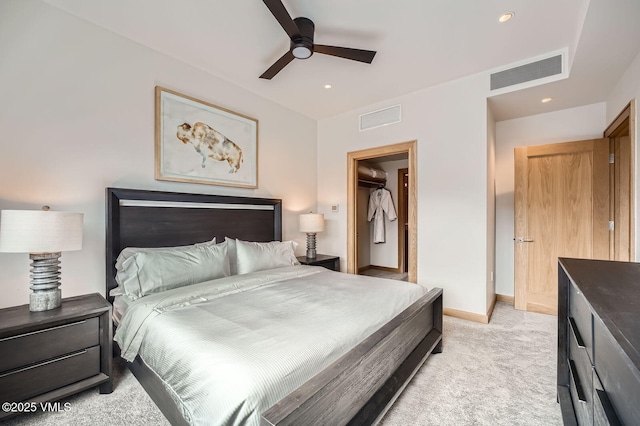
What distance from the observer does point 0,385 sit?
152cm

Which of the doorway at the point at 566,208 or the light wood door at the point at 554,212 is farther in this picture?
the light wood door at the point at 554,212

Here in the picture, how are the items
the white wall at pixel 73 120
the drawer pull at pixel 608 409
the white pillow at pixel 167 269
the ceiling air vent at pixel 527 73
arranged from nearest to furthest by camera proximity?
the drawer pull at pixel 608 409, the white wall at pixel 73 120, the white pillow at pixel 167 269, the ceiling air vent at pixel 527 73

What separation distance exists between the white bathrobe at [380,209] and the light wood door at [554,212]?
2.39 metres

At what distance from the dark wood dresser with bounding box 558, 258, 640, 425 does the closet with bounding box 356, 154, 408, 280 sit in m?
3.83

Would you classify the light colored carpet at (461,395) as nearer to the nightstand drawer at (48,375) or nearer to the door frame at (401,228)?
A: the nightstand drawer at (48,375)

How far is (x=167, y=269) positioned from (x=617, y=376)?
255 cm

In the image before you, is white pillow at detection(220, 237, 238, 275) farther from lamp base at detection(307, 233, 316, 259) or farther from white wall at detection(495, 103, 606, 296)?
white wall at detection(495, 103, 606, 296)

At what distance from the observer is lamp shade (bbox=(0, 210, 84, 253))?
1.66 m

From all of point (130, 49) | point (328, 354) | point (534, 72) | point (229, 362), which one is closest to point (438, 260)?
point (534, 72)

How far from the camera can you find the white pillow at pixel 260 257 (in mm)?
2836

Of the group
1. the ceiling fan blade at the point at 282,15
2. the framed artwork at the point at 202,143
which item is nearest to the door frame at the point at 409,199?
the framed artwork at the point at 202,143

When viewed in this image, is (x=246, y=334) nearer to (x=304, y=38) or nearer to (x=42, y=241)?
(x=42, y=241)

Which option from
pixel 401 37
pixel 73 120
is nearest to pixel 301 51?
pixel 401 37

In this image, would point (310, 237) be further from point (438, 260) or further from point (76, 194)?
point (76, 194)
